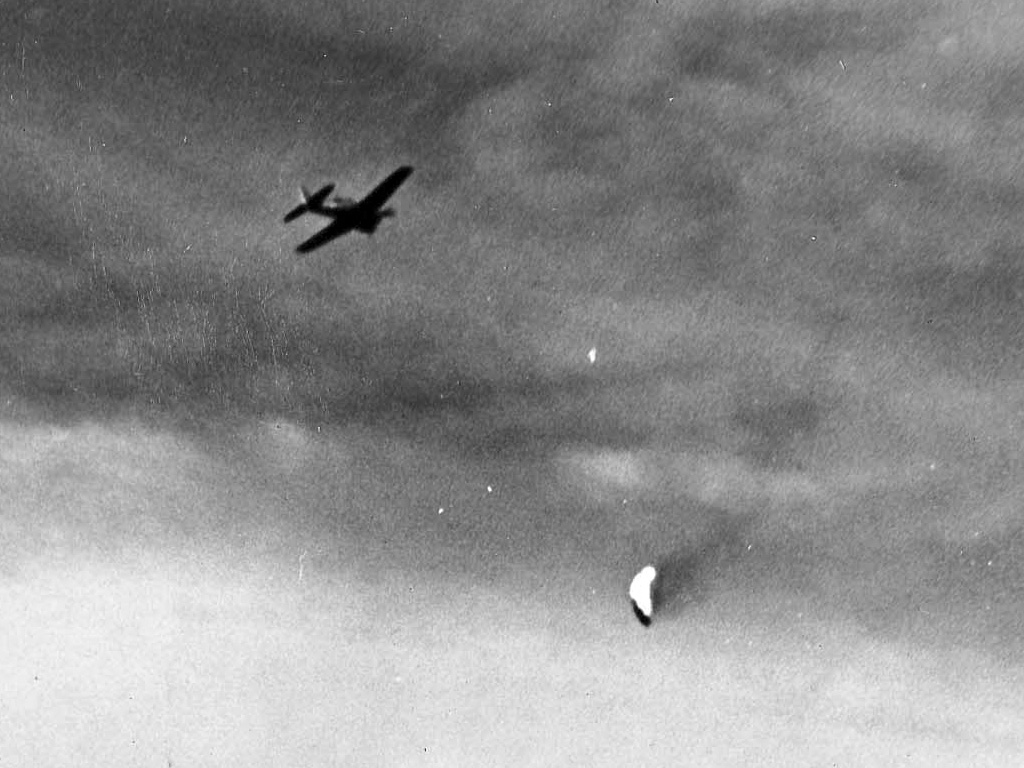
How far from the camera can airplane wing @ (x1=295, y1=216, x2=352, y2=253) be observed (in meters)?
99.1

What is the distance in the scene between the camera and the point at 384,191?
101312mm

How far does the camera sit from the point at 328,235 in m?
107

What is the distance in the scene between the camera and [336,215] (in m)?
100

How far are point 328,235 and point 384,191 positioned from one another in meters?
10.1

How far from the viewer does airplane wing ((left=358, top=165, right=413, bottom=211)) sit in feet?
328

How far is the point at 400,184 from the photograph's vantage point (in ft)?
332

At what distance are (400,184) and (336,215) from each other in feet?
26.1

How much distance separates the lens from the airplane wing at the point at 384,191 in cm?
10006

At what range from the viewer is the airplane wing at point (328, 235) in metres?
99.1

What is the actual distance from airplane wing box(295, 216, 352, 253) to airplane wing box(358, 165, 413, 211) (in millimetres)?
2767

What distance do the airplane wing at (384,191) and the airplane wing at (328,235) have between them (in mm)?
2767
